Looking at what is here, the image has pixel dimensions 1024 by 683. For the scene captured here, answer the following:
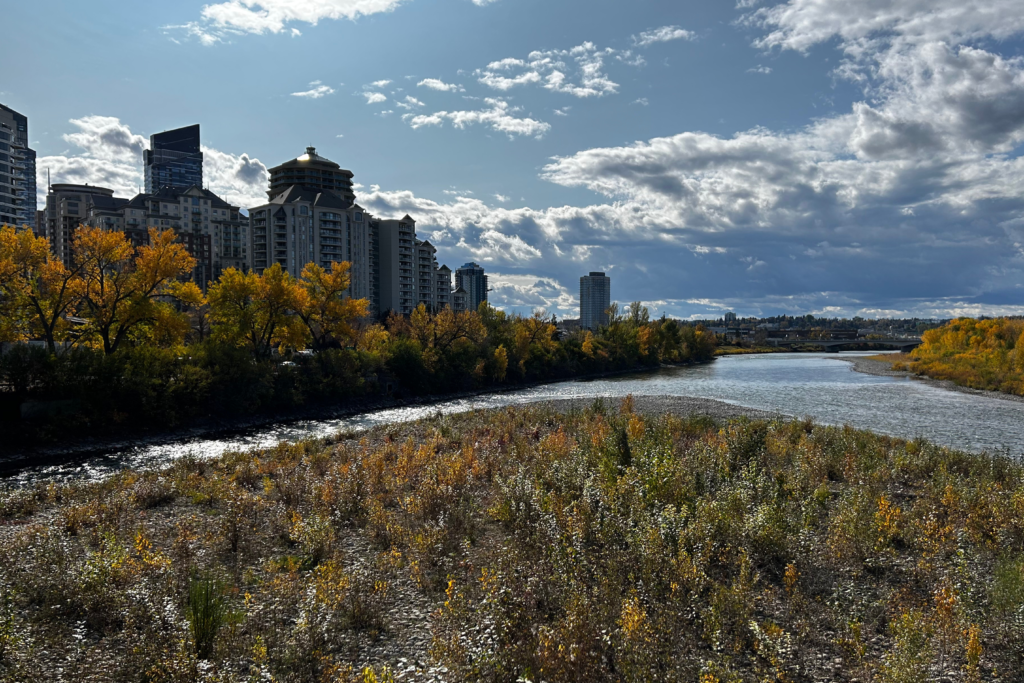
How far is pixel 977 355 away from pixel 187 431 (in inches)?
3834

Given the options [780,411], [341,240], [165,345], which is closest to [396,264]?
[341,240]

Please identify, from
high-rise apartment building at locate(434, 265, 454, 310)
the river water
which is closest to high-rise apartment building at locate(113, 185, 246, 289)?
high-rise apartment building at locate(434, 265, 454, 310)

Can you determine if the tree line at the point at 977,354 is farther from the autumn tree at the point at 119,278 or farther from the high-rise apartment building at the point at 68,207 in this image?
the high-rise apartment building at the point at 68,207

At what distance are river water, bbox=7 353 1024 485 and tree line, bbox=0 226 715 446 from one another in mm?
4222

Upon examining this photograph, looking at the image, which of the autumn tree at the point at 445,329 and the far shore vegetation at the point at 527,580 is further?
the autumn tree at the point at 445,329

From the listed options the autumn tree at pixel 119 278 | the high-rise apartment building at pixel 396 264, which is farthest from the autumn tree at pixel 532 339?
the high-rise apartment building at pixel 396 264

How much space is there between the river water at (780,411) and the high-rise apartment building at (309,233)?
6939cm

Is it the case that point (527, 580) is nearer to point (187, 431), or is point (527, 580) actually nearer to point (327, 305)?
point (187, 431)

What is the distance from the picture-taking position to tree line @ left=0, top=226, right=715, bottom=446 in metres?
37.0

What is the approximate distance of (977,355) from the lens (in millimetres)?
86312

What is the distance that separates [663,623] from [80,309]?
50442 mm

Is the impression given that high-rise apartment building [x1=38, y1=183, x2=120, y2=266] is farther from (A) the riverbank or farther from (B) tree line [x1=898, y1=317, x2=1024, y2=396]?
(B) tree line [x1=898, y1=317, x2=1024, y2=396]

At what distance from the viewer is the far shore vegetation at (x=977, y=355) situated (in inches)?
2699

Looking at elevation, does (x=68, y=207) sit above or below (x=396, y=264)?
above
